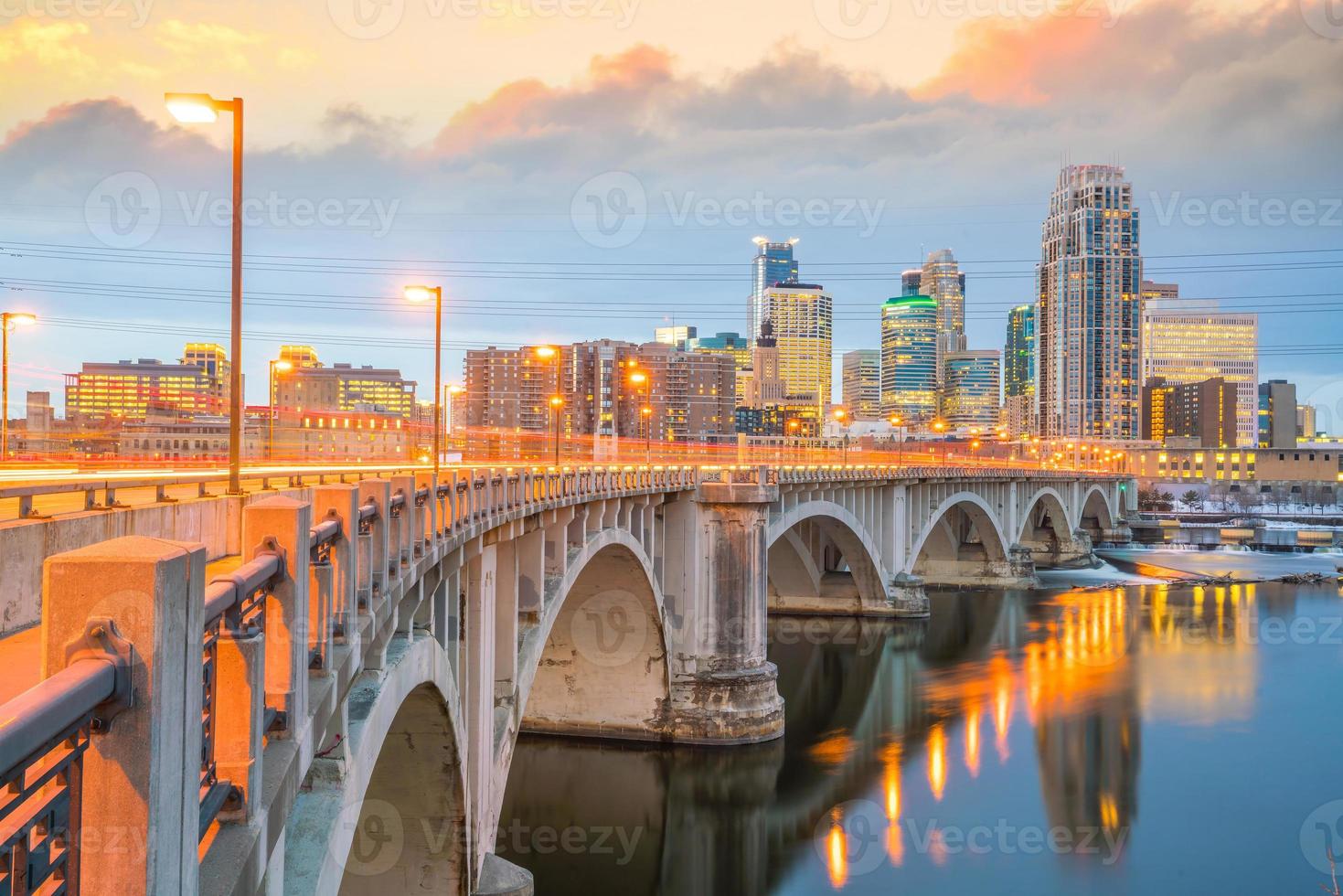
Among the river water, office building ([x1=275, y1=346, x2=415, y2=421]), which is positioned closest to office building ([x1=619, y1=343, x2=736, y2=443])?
office building ([x1=275, y1=346, x2=415, y2=421])

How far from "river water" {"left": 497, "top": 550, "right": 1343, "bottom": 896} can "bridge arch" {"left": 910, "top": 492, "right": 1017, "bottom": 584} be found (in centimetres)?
2616

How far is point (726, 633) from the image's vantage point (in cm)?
3512

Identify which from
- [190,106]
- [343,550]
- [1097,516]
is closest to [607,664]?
[190,106]

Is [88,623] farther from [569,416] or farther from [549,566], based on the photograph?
[569,416]

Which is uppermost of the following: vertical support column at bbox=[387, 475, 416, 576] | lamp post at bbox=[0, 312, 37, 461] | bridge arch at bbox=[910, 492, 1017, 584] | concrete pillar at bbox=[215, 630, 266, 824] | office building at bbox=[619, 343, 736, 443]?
office building at bbox=[619, 343, 736, 443]

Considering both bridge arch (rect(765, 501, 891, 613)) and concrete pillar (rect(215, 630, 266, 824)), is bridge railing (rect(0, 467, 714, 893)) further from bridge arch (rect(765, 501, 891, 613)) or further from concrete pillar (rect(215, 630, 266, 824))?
bridge arch (rect(765, 501, 891, 613))

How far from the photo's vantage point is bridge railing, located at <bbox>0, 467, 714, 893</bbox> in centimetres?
306

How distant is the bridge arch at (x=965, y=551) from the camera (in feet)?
260

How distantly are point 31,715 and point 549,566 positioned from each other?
68.8 feet

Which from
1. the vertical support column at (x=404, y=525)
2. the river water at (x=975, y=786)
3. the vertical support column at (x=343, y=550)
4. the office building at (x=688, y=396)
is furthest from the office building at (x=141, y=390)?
the office building at (x=688, y=396)

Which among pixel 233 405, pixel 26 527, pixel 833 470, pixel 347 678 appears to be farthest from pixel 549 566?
pixel 833 470

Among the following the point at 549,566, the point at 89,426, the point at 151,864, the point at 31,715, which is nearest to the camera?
the point at 31,715

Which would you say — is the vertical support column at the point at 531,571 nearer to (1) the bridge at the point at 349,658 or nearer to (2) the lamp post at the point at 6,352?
(1) the bridge at the point at 349,658

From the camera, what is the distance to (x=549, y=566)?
23.6 meters
